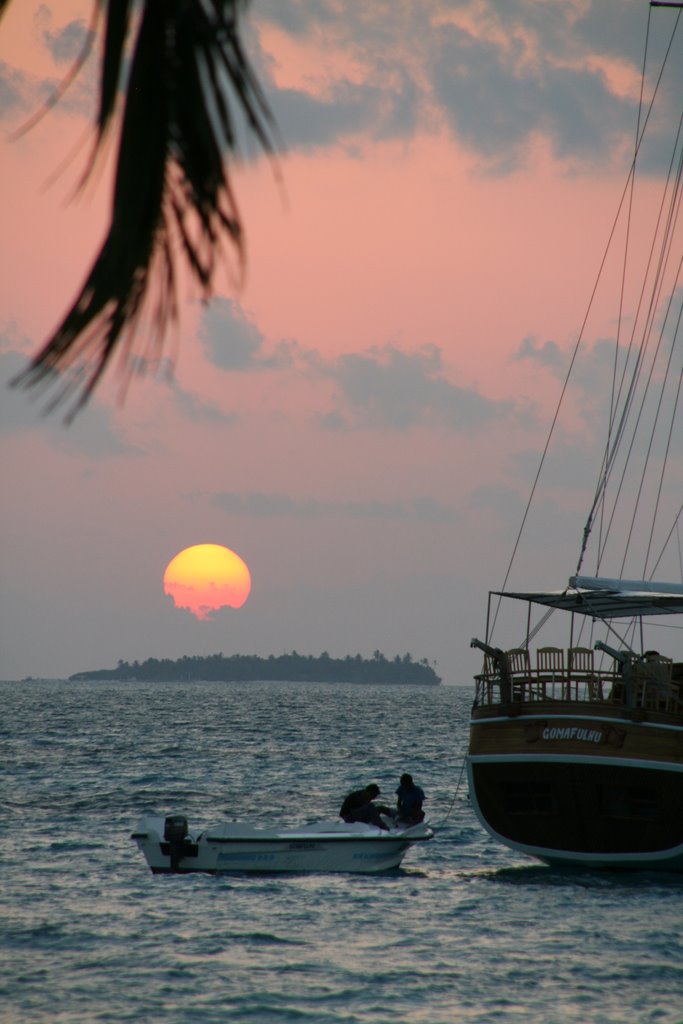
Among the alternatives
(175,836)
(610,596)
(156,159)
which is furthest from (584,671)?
(156,159)

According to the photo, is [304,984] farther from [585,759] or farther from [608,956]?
[585,759]

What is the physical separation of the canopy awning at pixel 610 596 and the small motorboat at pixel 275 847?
5.69 meters

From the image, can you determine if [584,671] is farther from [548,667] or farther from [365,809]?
[365,809]

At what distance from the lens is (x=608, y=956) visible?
20.5 m

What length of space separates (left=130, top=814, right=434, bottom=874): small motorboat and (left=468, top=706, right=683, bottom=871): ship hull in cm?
203

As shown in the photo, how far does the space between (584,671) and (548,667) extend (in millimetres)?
785

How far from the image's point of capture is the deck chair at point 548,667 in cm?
2728

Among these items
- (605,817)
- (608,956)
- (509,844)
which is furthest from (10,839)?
(608,956)

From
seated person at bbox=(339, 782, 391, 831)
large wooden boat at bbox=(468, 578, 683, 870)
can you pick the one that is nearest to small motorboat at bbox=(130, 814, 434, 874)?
seated person at bbox=(339, 782, 391, 831)

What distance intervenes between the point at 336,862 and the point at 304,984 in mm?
8920

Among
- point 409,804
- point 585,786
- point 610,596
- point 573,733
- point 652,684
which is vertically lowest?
point 409,804

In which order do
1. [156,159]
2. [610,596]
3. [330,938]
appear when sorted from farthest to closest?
[610,596]
[330,938]
[156,159]

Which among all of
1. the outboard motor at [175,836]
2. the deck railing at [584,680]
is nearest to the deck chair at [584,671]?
the deck railing at [584,680]

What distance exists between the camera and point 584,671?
26969 mm
